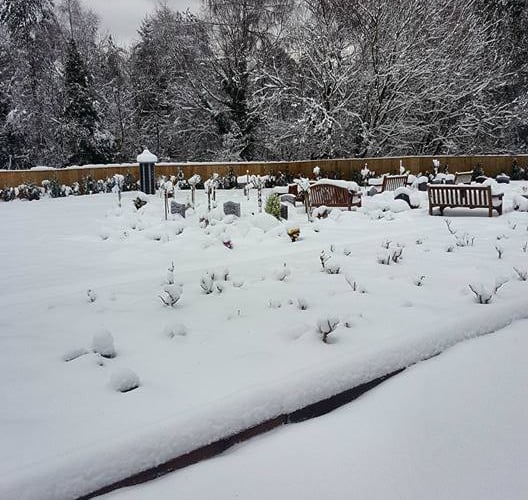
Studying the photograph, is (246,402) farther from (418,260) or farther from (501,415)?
(418,260)

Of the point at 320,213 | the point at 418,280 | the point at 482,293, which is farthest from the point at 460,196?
the point at 482,293

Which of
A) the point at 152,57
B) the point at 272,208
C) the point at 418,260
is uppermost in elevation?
the point at 152,57

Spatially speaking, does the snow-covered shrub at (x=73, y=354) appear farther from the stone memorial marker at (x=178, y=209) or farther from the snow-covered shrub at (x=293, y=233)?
the stone memorial marker at (x=178, y=209)

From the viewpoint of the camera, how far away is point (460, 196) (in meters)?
12.0

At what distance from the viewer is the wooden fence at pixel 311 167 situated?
20.5m

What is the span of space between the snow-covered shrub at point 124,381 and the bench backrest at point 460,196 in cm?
1041

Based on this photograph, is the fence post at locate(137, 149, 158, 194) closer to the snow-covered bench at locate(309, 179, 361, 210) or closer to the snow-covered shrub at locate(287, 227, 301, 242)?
the snow-covered bench at locate(309, 179, 361, 210)

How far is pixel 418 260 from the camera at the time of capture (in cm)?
684

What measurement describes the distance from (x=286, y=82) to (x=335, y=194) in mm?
14559

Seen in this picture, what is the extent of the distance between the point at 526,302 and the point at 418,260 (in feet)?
7.00

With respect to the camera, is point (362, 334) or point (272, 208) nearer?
point (362, 334)

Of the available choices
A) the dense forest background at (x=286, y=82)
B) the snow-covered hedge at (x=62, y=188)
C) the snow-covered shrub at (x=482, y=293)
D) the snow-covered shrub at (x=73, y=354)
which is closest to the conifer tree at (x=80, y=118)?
the dense forest background at (x=286, y=82)

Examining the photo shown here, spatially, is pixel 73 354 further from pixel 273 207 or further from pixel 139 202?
pixel 139 202

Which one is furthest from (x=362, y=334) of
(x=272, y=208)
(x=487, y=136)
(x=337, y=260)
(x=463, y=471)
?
(x=487, y=136)
